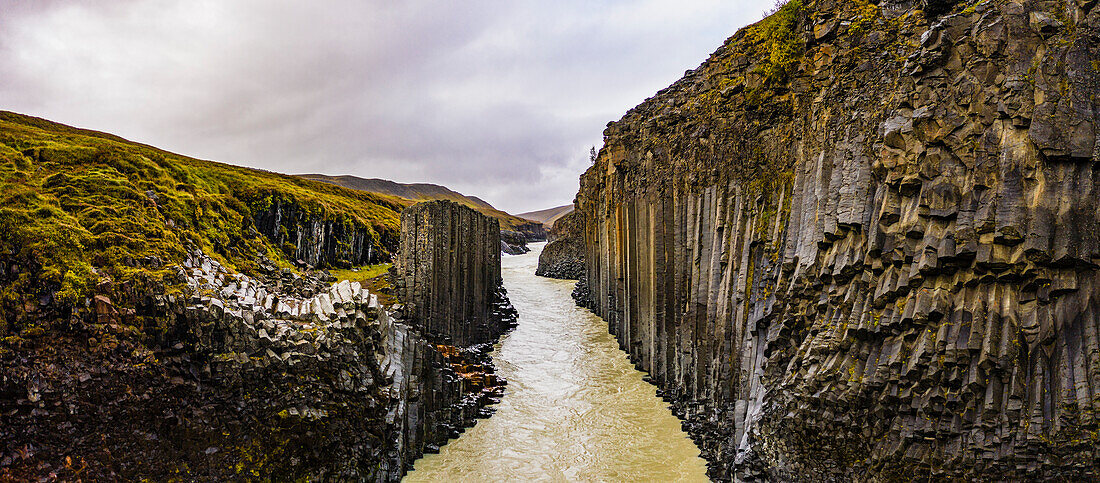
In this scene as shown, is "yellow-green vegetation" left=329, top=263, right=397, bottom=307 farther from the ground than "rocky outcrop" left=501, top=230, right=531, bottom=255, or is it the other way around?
"rocky outcrop" left=501, top=230, right=531, bottom=255

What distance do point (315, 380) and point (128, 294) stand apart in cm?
273

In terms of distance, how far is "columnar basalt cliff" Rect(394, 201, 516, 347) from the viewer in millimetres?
15547

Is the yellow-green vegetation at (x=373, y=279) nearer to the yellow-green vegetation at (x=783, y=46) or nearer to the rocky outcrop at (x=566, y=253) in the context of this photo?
the yellow-green vegetation at (x=783, y=46)

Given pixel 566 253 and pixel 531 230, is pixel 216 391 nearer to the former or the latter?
Answer: pixel 566 253

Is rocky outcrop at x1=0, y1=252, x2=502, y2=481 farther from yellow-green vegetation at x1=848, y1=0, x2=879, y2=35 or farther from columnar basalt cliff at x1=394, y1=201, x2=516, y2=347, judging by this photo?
yellow-green vegetation at x1=848, y1=0, x2=879, y2=35

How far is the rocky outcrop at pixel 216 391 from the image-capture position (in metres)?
6.61

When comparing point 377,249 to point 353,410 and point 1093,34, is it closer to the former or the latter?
point 353,410

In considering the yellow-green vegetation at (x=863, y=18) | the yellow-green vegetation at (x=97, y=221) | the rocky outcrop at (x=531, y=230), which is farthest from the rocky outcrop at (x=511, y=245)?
the yellow-green vegetation at (x=863, y=18)

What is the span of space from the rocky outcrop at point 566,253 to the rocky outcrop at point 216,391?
25.1 meters

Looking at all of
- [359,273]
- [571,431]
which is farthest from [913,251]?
[359,273]

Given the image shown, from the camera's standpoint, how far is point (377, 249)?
23.8 m

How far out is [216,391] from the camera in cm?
754

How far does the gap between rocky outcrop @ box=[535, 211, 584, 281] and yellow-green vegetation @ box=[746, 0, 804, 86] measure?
23.5 metres

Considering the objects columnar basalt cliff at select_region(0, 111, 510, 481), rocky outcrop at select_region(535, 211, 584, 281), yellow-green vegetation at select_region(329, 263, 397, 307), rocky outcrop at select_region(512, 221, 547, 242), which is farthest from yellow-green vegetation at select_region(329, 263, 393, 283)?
rocky outcrop at select_region(512, 221, 547, 242)
